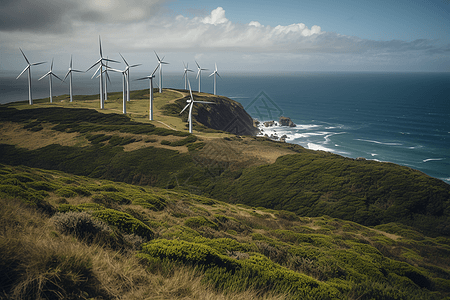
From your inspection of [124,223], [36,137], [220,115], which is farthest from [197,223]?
[220,115]

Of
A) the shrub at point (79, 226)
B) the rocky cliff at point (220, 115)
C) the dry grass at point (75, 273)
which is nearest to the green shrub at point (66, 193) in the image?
the shrub at point (79, 226)

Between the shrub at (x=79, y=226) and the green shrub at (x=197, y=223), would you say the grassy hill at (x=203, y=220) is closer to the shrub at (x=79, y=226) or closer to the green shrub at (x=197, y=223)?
the shrub at (x=79, y=226)

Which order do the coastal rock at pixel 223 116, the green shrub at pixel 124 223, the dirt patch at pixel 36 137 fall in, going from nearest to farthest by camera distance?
the green shrub at pixel 124 223, the dirt patch at pixel 36 137, the coastal rock at pixel 223 116

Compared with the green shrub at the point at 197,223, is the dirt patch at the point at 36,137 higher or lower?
lower

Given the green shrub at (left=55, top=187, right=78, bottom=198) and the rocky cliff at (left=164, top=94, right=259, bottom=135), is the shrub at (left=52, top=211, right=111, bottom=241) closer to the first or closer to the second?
the green shrub at (left=55, top=187, right=78, bottom=198)

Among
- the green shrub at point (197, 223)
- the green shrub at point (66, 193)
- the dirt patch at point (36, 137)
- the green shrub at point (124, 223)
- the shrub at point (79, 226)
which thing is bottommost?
the dirt patch at point (36, 137)

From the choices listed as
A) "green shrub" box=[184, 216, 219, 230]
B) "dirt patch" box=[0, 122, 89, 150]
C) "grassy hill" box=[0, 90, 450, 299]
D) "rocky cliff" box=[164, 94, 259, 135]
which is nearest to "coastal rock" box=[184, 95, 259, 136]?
"rocky cliff" box=[164, 94, 259, 135]

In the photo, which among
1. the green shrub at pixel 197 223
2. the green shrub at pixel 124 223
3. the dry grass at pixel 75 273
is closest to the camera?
the dry grass at pixel 75 273

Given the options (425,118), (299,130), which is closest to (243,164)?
(299,130)

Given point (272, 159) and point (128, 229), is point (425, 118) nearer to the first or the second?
point (272, 159)
